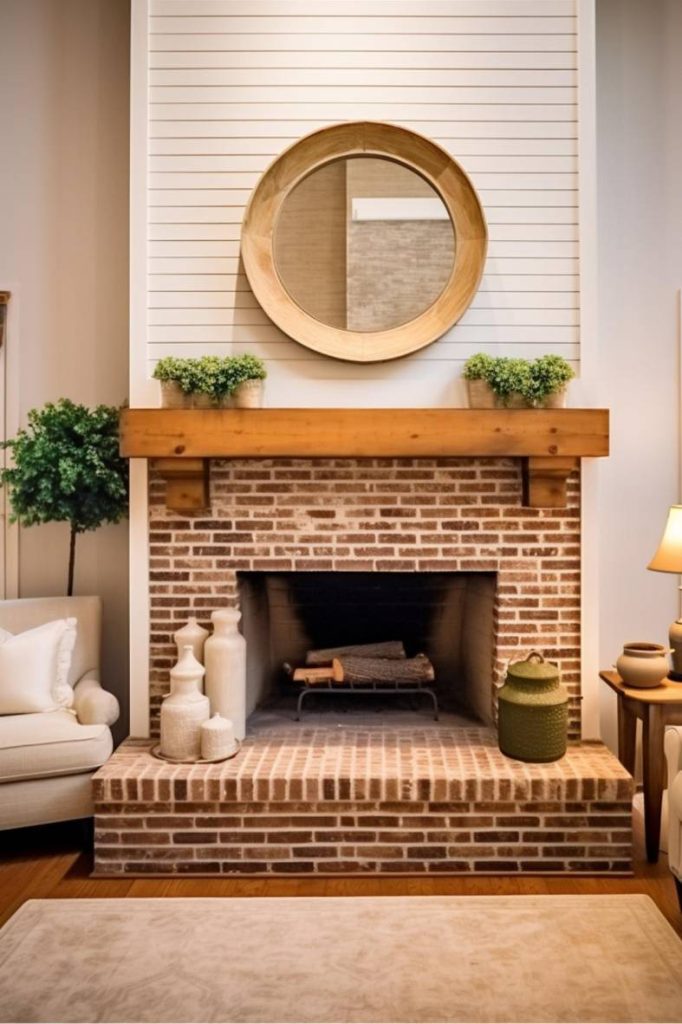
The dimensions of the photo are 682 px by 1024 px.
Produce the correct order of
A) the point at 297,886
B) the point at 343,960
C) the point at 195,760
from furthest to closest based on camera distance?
the point at 195,760 < the point at 297,886 < the point at 343,960

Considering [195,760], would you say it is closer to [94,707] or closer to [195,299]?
[94,707]

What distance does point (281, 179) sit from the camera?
317 cm

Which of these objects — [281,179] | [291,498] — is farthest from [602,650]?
[281,179]

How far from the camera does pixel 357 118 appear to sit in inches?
127

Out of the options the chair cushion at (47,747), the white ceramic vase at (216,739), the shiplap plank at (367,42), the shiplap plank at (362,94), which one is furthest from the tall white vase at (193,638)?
the shiplap plank at (367,42)

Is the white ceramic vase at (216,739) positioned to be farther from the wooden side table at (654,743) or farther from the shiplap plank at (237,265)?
the shiplap plank at (237,265)

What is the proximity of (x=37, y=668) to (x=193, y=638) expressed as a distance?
0.60m

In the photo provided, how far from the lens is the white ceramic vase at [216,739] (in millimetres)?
2963

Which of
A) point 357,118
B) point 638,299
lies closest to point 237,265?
point 357,118

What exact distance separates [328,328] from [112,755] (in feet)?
6.07

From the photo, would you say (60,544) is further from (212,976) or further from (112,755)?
(212,976)

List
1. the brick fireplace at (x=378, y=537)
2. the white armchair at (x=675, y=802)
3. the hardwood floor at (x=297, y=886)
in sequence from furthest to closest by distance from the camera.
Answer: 1. the brick fireplace at (x=378, y=537)
2. the hardwood floor at (x=297, y=886)
3. the white armchair at (x=675, y=802)

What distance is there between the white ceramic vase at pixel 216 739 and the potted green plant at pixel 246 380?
1.20 m

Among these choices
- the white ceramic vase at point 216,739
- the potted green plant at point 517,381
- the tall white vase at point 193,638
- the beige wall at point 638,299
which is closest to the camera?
the white ceramic vase at point 216,739
